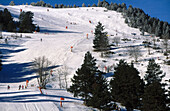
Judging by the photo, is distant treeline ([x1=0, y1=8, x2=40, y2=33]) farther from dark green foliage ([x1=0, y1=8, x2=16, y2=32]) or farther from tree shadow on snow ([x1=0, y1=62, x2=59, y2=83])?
tree shadow on snow ([x1=0, y1=62, x2=59, y2=83])

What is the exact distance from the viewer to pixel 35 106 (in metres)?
20.2

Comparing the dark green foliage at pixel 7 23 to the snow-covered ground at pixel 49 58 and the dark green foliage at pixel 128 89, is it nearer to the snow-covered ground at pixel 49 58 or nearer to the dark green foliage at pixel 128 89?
the snow-covered ground at pixel 49 58

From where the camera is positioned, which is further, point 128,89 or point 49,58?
point 49,58

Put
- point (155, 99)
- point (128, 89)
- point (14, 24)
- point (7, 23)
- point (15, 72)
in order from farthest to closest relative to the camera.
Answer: point (7, 23) → point (14, 24) → point (15, 72) → point (128, 89) → point (155, 99)

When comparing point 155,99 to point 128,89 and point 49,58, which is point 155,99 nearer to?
point 128,89

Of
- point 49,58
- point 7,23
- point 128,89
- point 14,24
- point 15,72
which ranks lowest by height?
point 15,72

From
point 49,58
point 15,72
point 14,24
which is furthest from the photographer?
point 14,24

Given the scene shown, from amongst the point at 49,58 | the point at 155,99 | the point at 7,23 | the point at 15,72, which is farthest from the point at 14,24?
the point at 155,99

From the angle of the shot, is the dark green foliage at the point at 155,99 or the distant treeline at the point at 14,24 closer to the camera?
the dark green foliage at the point at 155,99

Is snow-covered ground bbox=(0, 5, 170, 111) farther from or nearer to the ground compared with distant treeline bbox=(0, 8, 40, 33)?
nearer to the ground

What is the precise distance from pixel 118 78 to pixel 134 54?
83.3 ft

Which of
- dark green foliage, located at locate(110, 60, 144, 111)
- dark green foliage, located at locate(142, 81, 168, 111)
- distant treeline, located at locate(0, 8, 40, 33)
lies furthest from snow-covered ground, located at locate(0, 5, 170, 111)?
distant treeline, located at locate(0, 8, 40, 33)

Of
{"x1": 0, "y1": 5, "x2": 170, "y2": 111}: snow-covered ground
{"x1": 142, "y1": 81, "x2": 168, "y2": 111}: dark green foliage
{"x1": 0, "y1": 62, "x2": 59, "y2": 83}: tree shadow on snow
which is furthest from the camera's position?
{"x1": 0, "y1": 62, "x2": 59, "y2": 83}: tree shadow on snow

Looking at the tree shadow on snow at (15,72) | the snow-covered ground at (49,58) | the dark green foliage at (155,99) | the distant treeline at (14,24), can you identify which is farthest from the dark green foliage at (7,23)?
the dark green foliage at (155,99)
